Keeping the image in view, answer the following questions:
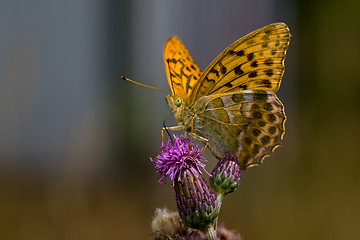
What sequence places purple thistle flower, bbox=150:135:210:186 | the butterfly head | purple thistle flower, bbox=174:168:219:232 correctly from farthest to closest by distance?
the butterfly head
purple thistle flower, bbox=150:135:210:186
purple thistle flower, bbox=174:168:219:232

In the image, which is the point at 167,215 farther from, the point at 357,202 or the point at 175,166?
the point at 357,202

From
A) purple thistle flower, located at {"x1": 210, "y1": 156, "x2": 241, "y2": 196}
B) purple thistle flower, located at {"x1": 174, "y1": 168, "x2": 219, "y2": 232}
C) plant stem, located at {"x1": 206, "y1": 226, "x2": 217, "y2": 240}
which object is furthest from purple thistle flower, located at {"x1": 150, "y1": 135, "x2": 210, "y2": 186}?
plant stem, located at {"x1": 206, "y1": 226, "x2": 217, "y2": 240}

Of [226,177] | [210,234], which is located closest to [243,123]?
[226,177]

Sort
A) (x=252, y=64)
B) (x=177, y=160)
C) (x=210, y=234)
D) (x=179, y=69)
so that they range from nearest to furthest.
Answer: (x=210, y=234) → (x=177, y=160) → (x=252, y=64) → (x=179, y=69)

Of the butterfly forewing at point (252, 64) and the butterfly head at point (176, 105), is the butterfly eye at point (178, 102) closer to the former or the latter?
the butterfly head at point (176, 105)

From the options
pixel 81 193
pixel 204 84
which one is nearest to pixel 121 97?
pixel 81 193

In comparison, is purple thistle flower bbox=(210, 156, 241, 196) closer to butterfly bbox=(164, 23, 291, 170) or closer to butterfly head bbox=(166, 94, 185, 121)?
butterfly bbox=(164, 23, 291, 170)

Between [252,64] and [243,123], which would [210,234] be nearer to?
[243,123]
